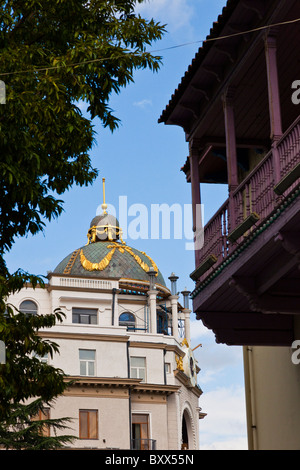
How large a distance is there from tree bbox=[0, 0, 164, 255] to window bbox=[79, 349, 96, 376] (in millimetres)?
49881

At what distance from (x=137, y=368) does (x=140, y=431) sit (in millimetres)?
4175

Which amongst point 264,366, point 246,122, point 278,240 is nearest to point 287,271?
point 278,240

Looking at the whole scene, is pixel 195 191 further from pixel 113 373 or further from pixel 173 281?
pixel 173 281

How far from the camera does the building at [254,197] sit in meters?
A: 11.5

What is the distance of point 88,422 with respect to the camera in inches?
2352

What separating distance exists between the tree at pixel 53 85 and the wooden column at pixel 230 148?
1650 mm

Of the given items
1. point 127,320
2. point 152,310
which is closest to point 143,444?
point 152,310

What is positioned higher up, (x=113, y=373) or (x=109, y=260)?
(x=109, y=260)

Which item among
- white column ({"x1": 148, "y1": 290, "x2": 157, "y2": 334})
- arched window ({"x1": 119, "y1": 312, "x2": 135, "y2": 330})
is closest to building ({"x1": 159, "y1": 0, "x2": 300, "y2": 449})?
white column ({"x1": 148, "y1": 290, "x2": 157, "y2": 334})

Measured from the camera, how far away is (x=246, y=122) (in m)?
15.4

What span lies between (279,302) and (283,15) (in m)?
3.75

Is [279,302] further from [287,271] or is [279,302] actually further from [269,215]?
[269,215]

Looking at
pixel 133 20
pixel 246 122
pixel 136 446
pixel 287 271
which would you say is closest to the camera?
pixel 287 271

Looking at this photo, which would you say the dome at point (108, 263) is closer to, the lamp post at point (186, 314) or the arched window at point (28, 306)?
the lamp post at point (186, 314)
